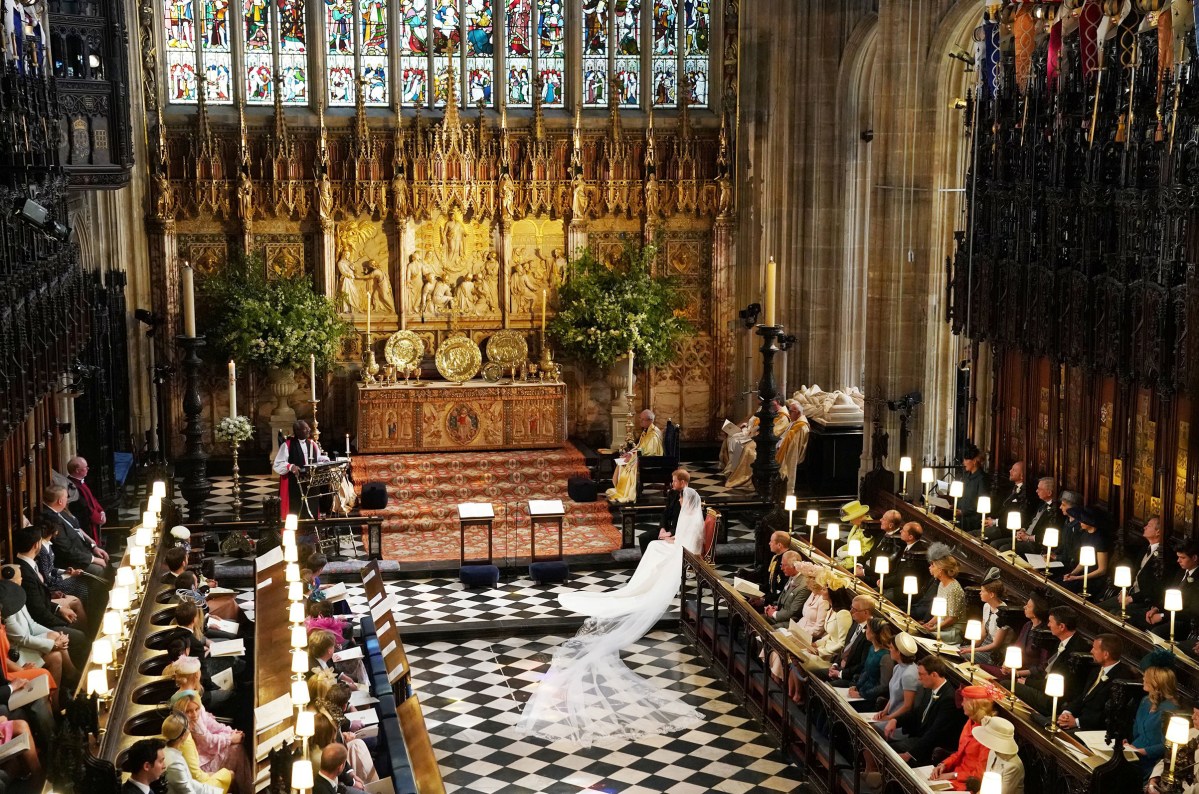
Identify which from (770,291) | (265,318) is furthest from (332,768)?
A: (265,318)

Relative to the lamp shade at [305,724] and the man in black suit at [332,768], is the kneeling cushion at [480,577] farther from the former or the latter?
the lamp shade at [305,724]

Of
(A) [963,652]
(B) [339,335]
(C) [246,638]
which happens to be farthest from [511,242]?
(A) [963,652]

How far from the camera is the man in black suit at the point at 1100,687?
10289 mm

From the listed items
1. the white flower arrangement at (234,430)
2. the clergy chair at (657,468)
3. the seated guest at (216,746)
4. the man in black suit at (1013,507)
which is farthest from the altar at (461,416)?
the seated guest at (216,746)

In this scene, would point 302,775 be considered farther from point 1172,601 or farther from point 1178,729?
point 1172,601

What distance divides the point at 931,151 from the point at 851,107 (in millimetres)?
4017

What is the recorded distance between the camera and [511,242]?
23391 millimetres

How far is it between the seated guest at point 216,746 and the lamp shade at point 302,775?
160cm

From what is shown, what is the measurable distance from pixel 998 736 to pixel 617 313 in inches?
548

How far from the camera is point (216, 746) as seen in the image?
967 cm

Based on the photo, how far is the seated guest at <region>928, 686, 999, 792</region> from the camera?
31.1 ft

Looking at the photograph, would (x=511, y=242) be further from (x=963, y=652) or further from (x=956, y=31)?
(x=963, y=652)

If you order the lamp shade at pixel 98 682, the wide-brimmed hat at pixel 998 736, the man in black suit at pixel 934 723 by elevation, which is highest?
the lamp shade at pixel 98 682

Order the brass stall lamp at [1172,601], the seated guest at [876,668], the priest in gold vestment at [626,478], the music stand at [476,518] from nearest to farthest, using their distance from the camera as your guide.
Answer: the brass stall lamp at [1172,601] → the seated guest at [876,668] → the music stand at [476,518] → the priest in gold vestment at [626,478]
